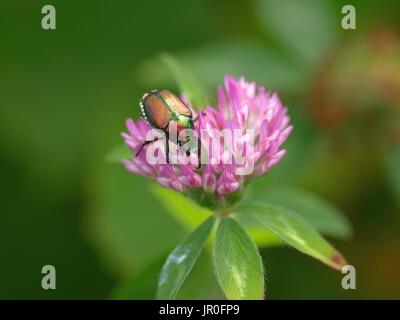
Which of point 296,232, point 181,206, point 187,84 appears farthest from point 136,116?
point 296,232

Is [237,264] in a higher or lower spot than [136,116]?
lower

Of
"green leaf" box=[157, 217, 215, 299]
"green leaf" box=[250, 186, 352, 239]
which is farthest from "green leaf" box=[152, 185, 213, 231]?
"green leaf" box=[157, 217, 215, 299]

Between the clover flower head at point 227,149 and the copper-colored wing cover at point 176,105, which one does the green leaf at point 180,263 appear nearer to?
the clover flower head at point 227,149

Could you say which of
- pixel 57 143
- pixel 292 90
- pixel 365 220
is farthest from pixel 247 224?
pixel 57 143

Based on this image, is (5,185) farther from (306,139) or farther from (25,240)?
(306,139)

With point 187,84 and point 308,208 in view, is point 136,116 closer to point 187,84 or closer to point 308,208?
point 308,208

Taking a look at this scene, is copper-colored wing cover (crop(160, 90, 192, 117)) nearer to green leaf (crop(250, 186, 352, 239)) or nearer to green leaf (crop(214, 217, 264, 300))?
green leaf (crop(214, 217, 264, 300))
